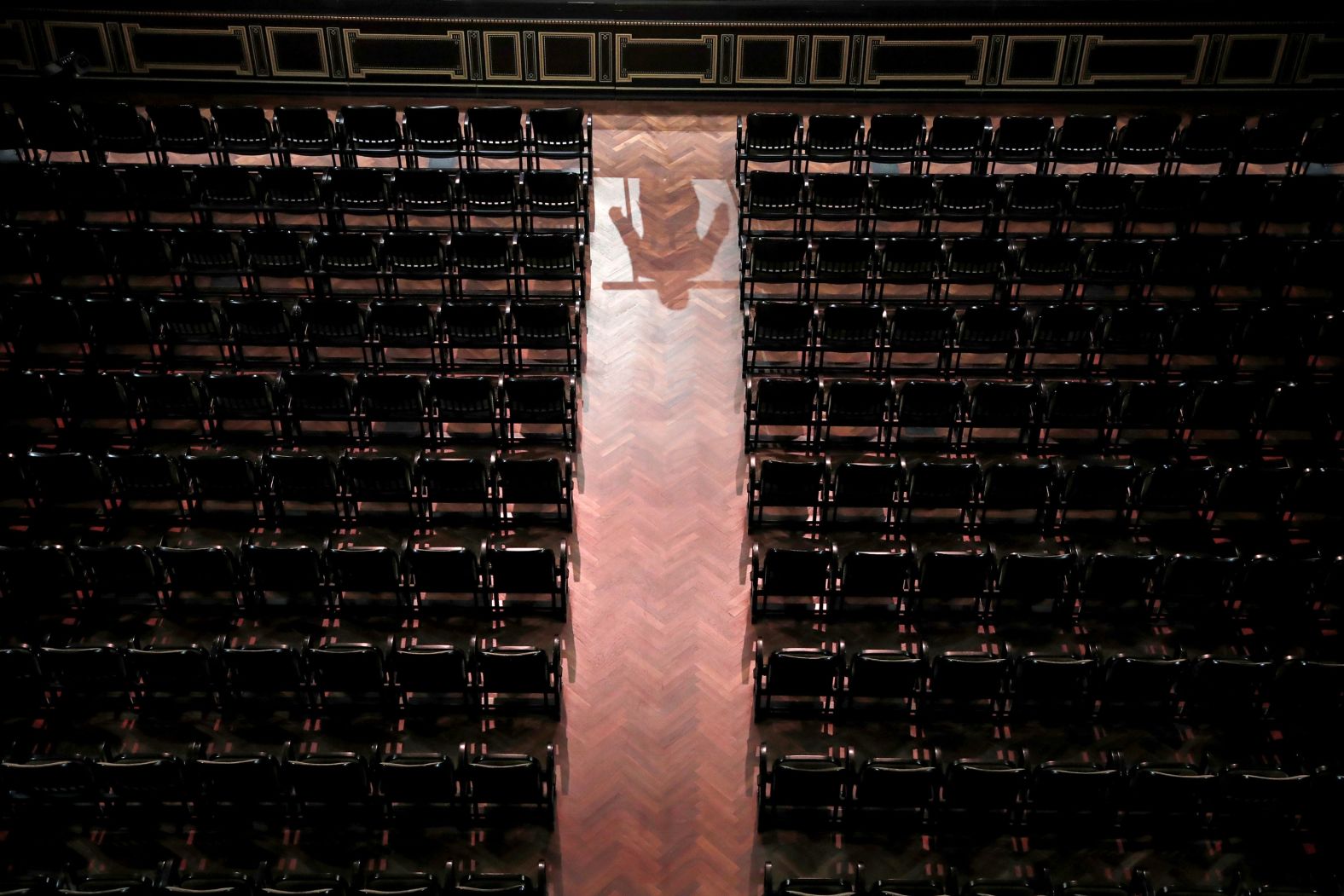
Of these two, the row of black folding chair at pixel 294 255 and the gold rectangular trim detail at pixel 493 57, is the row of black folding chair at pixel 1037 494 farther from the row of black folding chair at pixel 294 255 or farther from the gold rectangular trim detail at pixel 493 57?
the gold rectangular trim detail at pixel 493 57

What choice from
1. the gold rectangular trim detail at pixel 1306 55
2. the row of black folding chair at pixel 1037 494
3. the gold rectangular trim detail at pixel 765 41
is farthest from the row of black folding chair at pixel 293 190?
the gold rectangular trim detail at pixel 1306 55

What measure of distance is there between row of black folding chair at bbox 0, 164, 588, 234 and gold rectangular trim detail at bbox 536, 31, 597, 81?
1814 millimetres

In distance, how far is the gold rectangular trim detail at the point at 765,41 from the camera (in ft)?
30.7

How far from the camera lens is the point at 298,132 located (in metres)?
8.27

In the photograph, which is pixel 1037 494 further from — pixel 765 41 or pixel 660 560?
pixel 765 41

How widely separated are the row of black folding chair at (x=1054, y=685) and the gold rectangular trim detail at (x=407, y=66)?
5.29m

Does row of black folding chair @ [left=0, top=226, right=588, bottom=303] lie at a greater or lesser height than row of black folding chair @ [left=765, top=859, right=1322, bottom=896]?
greater

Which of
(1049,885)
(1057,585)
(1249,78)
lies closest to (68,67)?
(1057,585)

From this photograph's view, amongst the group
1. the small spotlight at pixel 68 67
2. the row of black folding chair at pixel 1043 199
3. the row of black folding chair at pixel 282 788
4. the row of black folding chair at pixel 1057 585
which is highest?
the small spotlight at pixel 68 67

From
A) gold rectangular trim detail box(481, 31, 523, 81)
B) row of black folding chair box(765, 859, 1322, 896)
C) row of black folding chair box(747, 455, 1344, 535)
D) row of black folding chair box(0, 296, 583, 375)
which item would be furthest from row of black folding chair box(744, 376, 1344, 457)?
gold rectangular trim detail box(481, 31, 523, 81)

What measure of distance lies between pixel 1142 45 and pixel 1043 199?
2.31 meters

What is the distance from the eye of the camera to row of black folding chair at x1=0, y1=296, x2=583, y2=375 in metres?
7.11

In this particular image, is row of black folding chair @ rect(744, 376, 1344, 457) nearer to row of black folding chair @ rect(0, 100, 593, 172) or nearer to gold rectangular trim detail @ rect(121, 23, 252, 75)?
row of black folding chair @ rect(0, 100, 593, 172)

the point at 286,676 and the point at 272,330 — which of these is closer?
the point at 286,676
